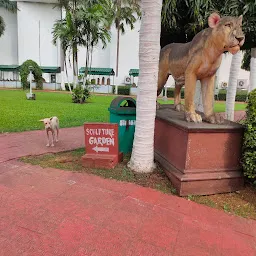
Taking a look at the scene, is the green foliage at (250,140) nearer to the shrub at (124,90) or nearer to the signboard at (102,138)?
the signboard at (102,138)

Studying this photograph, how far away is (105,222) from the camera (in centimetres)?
255

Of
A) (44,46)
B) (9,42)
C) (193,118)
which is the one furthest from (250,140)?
(9,42)

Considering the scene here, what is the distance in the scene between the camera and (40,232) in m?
2.33

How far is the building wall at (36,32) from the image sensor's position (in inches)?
1217

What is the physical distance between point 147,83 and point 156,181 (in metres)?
1.44

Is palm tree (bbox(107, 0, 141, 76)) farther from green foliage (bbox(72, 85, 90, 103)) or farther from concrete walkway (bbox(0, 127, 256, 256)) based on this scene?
concrete walkway (bbox(0, 127, 256, 256))

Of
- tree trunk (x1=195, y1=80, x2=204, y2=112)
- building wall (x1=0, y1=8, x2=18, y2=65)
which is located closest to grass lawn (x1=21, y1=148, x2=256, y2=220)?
tree trunk (x1=195, y1=80, x2=204, y2=112)

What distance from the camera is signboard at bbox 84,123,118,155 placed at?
4.06 meters

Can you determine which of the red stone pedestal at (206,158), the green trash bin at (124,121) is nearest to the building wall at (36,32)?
the green trash bin at (124,121)

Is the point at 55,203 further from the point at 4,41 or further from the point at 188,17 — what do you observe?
the point at 4,41

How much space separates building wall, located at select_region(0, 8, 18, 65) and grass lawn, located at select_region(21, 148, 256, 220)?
32.8m

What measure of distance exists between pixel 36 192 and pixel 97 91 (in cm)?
2705

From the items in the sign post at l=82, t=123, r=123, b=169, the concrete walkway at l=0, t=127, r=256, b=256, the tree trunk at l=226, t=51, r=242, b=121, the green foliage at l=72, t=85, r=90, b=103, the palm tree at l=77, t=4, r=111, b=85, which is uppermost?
the palm tree at l=77, t=4, r=111, b=85

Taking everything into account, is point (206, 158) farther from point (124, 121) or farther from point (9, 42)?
point (9, 42)
